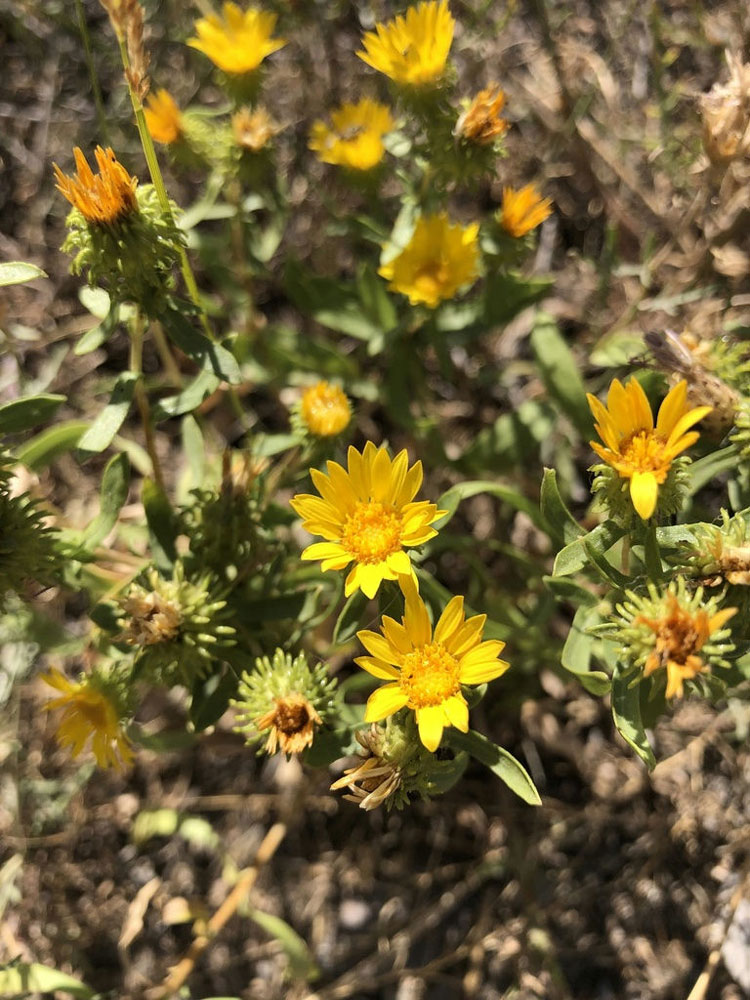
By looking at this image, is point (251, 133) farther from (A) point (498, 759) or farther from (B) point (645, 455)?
(A) point (498, 759)

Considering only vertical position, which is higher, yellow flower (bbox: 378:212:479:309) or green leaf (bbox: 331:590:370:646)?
yellow flower (bbox: 378:212:479:309)

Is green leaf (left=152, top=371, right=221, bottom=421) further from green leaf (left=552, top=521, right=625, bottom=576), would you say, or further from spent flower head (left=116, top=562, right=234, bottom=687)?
green leaf (left=552, top=521, right=625, bottom=576)

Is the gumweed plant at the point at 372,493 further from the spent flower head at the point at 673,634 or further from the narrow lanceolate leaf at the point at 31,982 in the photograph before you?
the narrow lanceolate leaf at the point at 31,982

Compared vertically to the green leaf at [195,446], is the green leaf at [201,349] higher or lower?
higher

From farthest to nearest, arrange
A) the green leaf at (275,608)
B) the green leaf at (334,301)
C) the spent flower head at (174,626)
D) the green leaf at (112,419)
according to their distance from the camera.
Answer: the green leaf at (334,301) → the green leaf at (275,608) → the green leaf at (112,419) → the spent flower head at (174,626)

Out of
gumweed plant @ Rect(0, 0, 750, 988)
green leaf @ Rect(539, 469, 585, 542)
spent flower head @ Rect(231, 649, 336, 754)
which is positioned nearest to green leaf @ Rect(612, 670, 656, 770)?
gumweed plant @ Rect(0, 0, 750, 988)

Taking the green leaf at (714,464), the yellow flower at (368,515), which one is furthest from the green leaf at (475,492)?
the green leaf at (714,464)
